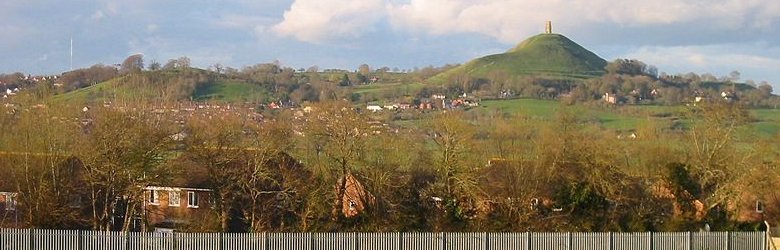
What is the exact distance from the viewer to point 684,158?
40.5 metres

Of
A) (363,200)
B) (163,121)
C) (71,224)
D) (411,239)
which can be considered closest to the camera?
(411,239)

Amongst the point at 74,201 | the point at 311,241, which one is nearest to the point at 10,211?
the point at 74,201

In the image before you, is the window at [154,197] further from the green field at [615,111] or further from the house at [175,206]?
the green field at [615,111]

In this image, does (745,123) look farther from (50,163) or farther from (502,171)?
(50,163)

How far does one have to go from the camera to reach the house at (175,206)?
122 feet

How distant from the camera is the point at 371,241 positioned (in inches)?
1128

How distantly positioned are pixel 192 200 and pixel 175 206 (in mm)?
1187

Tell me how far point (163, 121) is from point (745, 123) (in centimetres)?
2509

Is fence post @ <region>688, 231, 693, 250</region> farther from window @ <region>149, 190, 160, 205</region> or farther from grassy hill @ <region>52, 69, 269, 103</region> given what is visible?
grassy hill @ <region>52, 69, 269, 103</region>

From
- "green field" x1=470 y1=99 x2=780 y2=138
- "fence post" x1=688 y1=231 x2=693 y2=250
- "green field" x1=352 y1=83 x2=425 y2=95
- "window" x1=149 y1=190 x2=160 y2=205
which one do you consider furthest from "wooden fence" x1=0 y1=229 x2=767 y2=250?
"green field" x1=352 y1=83 x2=425 y2=95

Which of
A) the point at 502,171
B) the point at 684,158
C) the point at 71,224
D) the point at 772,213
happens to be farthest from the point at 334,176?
the point at 772,213

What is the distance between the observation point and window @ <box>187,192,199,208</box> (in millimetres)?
39594

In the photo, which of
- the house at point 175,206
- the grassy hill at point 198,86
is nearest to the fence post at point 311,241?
the house at point 175,206

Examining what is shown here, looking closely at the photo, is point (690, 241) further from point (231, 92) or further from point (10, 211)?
point (231, 92)
